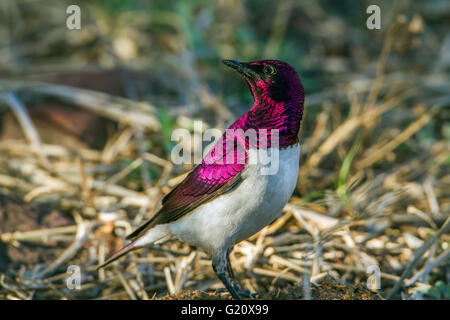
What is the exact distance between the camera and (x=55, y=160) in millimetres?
4199

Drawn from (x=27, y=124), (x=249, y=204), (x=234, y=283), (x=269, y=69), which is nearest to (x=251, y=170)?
(x=249, y=204)

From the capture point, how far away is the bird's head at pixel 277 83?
7.49ft

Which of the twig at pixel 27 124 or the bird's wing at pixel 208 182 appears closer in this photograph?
the bird's wing at pixel 208 182

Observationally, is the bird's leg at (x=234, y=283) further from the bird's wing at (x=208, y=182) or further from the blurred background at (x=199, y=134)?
the bird's wing at (x=208, y=182)

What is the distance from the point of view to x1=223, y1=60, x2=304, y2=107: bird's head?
2.28m

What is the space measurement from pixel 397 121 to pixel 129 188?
2530 millimetres

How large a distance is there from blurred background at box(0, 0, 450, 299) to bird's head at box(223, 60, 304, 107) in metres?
0.97

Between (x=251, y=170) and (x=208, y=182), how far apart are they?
0.81 ft
